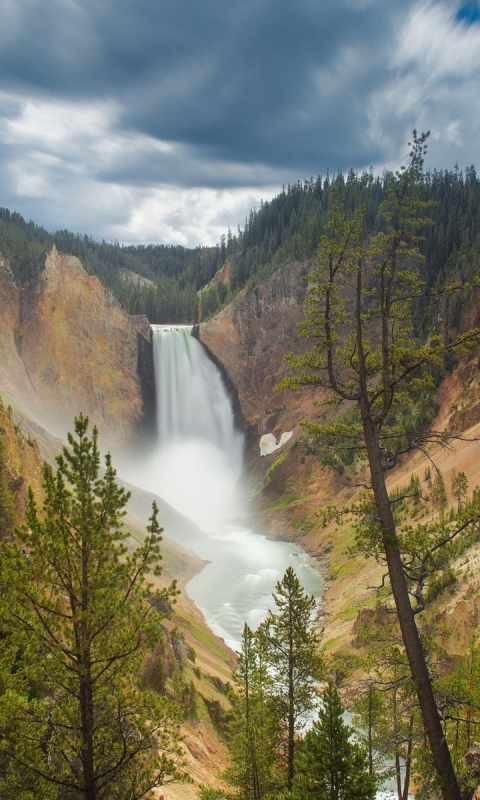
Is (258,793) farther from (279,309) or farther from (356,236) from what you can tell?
(279,309)

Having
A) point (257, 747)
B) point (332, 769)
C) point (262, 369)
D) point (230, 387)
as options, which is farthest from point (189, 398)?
point (332, 769)

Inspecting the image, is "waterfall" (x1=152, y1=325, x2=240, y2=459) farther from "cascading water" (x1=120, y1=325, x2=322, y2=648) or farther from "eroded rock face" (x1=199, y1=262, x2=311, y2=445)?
"eroded rock face" (x1=199, y1=262, x2=311, y2=445)

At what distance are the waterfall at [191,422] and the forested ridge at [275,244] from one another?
1657 centimetres

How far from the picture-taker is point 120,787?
8.62 metres

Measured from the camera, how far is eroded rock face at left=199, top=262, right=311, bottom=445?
83.5m

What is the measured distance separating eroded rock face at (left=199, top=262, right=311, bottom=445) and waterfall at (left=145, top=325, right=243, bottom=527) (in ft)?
9.62

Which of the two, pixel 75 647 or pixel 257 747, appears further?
pixel 257 747

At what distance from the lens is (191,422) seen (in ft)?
270

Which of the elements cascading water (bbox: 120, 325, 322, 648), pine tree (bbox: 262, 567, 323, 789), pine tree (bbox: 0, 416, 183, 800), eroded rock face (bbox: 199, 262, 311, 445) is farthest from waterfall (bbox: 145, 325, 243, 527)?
pine tree (bbox: 0, 416, 183, 800)

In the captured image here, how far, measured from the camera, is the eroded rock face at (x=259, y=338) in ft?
274

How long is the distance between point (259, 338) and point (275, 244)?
33374mm

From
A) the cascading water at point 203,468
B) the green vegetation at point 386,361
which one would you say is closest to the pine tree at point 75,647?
the green vegetation at point 386,361

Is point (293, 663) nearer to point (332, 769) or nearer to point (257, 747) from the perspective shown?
point (257, 747)

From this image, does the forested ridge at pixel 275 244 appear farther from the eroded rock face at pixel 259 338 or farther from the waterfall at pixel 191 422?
the waterfall at pixel 191 422
